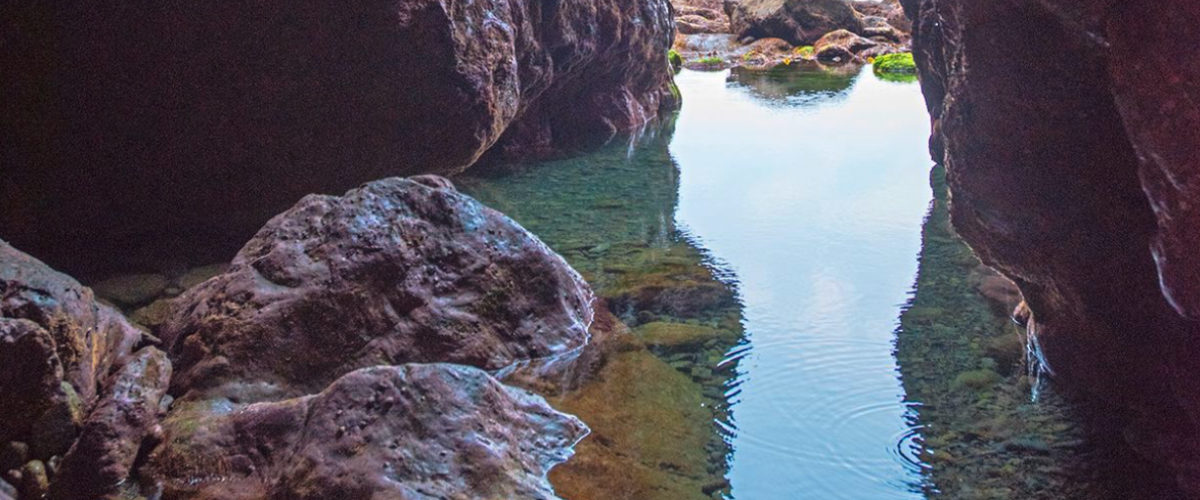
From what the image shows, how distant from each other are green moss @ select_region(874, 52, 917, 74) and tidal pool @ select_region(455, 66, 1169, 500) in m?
11.6

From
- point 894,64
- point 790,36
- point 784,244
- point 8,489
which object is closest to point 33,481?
point 8,489

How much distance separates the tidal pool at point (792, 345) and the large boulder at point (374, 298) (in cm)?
51

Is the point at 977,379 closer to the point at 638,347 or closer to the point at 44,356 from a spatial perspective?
the point at 638,347

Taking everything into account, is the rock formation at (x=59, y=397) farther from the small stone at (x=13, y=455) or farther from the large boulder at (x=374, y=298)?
the large boulder at (x=374, y=298)

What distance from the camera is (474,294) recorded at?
17.5 ft

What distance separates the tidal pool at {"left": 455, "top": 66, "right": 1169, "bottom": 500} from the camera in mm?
4039

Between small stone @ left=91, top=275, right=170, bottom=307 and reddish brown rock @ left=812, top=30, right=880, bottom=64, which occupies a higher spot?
small stone @ left=91, top=275, right=170, bottom=307

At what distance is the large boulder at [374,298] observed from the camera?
14.8ft

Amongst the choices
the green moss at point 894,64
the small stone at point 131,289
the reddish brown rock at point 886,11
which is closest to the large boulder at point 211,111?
the small stone at point 131,289

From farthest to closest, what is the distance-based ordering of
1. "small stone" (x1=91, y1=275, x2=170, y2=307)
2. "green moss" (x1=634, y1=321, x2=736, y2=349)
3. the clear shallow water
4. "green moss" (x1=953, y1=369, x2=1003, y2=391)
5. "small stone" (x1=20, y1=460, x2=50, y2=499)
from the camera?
"small stone" (x1=91, y1=275, x2=170, y2=307) → "green moss" (x1=634, y1=321, x2=736, y2=349) → "green moss" (x1=953, y1=369, x2=1003, y2=391) → the clear shallow water → "small stone" (x1=20, y1=460, x2=50, y2=499)

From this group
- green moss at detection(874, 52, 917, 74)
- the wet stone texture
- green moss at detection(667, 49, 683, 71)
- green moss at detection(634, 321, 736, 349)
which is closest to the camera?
the wet stone texture

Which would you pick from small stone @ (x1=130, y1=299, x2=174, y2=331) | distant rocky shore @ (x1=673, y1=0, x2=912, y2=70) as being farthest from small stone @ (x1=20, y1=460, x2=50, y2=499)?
distant rocky shore @ (x1=673, y1=0, x2=912, y2=70)

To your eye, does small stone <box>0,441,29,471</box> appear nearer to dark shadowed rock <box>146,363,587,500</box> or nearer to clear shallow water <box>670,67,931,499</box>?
dark shadowed rock <box>146,363,587,500</box>

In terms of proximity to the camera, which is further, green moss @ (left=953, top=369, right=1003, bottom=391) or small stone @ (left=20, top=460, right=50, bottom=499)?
green moss @ (left=953, top=369, right=1003, bottom=391)
